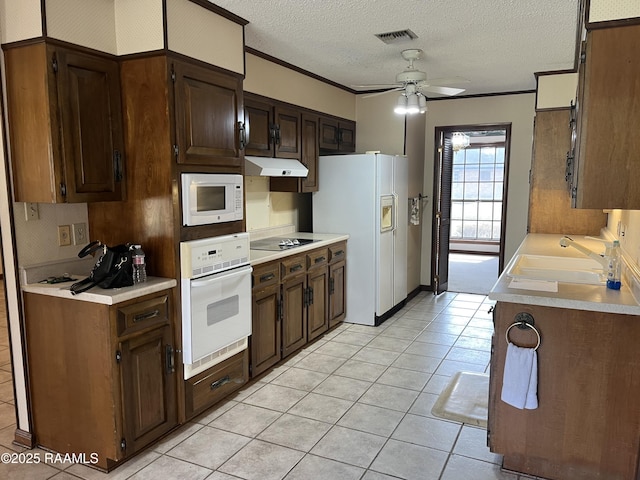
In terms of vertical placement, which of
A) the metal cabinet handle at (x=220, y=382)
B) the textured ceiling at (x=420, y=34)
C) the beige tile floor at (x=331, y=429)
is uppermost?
the textured ceiling at (x=420, y=34)

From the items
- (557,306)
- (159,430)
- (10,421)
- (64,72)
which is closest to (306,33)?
(64,72)

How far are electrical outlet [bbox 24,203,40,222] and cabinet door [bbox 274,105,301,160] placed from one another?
199cm

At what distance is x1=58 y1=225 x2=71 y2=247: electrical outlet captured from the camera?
2.58m

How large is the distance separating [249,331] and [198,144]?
4.20ft

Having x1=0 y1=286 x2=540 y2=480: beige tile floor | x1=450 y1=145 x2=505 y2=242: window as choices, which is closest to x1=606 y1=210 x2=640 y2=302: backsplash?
x1=0 y1=286 x2=540 y2=480: beige tile floor

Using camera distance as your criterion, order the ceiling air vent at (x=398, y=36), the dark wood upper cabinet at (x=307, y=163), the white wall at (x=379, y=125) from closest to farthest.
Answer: the ceiling air vent at (x=398, y=36)
the dark wood upper cabinet at (x=307, y=163)
the white wall at (x=379, y=125)

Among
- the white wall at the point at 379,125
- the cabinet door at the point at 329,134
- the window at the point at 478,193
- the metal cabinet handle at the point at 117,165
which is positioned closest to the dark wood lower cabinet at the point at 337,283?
the cabinet door at the point at 329,134

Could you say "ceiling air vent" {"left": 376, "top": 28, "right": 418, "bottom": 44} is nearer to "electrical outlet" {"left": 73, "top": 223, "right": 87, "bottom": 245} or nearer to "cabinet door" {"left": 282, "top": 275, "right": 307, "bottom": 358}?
"cabinet door" {"left": 282, "top": 275, "right": 307, "bottom": 358}

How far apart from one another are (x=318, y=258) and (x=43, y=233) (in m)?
2.27

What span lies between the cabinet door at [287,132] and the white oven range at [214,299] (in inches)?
50.1

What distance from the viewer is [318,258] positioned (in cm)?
423

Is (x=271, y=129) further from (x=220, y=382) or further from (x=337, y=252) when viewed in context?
(x=220, y=382)

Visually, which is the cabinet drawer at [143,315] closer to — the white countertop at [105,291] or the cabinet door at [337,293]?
the white countertop at [105,291]

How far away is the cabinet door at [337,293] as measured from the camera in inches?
178
